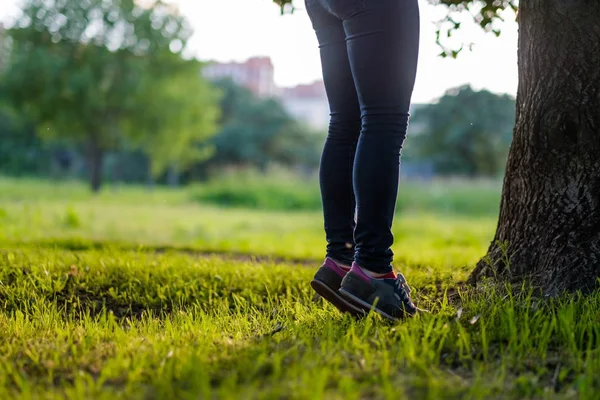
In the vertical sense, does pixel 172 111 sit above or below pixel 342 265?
above

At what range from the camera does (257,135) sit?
128ft

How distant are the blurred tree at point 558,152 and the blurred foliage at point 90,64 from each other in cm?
2003

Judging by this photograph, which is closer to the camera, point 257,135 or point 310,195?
point 310,195

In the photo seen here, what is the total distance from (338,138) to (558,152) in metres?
0.87

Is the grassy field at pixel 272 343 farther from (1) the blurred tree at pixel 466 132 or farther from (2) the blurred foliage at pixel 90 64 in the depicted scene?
(1) the blurred tree at pixel 466 132

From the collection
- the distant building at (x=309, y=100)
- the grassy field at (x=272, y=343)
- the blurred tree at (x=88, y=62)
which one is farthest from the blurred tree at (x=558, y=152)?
the distant building at (x=309, y=100)

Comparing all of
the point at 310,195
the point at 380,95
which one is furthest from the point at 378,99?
the point at 310,195

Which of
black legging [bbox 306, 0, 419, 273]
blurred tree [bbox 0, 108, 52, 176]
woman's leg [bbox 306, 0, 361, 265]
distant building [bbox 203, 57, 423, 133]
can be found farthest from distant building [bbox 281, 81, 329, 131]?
black legging [bbox 306, 0, 419, 273]

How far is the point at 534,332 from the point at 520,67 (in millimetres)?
1215

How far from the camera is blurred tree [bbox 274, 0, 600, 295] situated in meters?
2.35

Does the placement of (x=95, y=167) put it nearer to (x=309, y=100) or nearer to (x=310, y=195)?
(x=310, y=195)

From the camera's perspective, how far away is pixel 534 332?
181cm

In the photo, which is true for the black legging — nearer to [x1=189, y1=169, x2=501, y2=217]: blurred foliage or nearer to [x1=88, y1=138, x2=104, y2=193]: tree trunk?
[x1=189, y1=169, x2=501, y2=217]: blurred foliage

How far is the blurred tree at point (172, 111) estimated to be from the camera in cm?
2214
